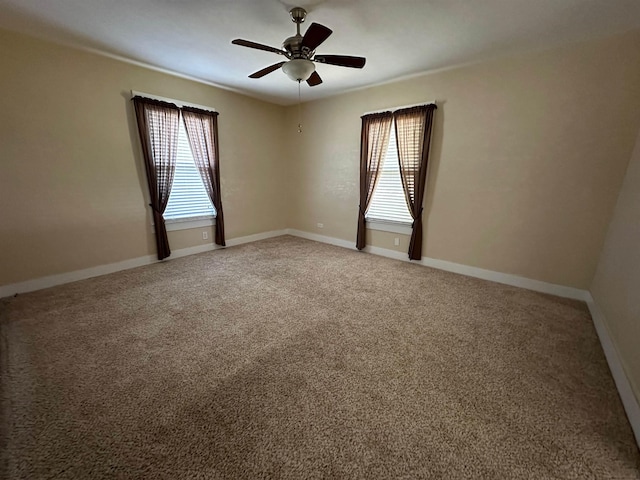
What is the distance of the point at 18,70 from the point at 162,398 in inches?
145

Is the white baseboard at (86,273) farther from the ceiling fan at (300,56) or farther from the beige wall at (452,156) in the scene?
the ceiling fan at (300,56)

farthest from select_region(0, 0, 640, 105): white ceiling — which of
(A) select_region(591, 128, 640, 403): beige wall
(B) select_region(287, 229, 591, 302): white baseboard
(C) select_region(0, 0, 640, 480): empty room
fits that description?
(B) select_region(287, 229, 591, 302): white baseboard

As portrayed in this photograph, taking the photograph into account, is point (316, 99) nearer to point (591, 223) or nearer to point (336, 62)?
point (336, 62)

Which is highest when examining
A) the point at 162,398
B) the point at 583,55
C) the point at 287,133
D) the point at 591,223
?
the point at 583,55

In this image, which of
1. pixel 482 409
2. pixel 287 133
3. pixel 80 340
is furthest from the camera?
pixel 287 133

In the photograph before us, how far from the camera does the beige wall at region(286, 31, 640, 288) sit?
2688 millimetres

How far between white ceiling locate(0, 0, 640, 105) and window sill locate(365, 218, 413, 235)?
2.21 metres

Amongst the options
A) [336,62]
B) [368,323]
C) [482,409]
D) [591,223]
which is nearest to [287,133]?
[336,62]

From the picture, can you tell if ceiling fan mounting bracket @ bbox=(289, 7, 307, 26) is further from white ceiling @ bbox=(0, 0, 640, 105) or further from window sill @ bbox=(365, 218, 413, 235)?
window sill @ bbox=(365, 218, 413, 235)

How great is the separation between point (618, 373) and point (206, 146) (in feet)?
17.3

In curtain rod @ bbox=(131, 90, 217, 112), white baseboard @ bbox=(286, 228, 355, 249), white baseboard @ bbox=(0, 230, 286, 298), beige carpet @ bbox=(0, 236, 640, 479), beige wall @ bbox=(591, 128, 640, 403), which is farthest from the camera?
white baseboard @ bbox=(286, 228, 355, 249)

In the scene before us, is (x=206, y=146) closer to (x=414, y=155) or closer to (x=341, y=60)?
(x=341, y=60)

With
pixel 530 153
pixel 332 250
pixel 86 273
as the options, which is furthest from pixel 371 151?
pixel 86 273

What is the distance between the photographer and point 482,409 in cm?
162
